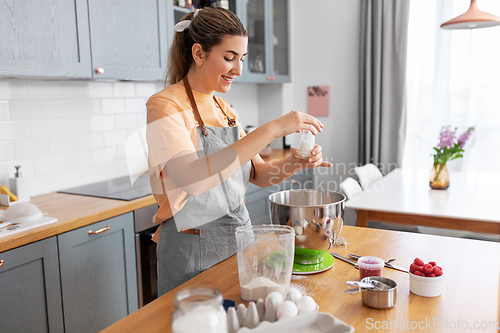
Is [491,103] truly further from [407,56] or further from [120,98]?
[120,98]

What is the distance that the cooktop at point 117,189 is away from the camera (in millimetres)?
2258

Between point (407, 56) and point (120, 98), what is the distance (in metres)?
2.45

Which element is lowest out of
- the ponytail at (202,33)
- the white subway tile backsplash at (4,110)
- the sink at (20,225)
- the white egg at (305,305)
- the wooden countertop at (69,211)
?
the wooden countertop at (69,211)

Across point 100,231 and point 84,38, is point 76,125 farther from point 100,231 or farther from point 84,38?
point 100,231

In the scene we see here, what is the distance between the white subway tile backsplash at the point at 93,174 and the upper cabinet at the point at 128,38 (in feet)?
2.16

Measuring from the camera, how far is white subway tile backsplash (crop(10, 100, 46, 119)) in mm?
2197

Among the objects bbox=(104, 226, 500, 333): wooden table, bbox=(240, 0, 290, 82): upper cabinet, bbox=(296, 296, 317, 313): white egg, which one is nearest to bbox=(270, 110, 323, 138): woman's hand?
bbox=(104, 226, 500, 333): wooden table

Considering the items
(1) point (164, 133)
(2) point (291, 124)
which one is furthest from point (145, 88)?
(2) point (291, 124)

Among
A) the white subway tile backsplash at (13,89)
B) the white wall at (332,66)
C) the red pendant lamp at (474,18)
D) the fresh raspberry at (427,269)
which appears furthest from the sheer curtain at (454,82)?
the white subway tile backsplash at (13,89)

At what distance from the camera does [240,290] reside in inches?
41.6

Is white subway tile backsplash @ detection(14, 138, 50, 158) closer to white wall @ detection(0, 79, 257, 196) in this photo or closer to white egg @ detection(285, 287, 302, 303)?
white wall @ detection(0, 79, 257, 196)

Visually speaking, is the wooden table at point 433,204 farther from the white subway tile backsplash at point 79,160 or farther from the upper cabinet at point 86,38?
the white subway tile backsplash at point 79,160

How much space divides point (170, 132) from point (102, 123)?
1613mm

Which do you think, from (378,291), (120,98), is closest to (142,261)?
(120,98)
